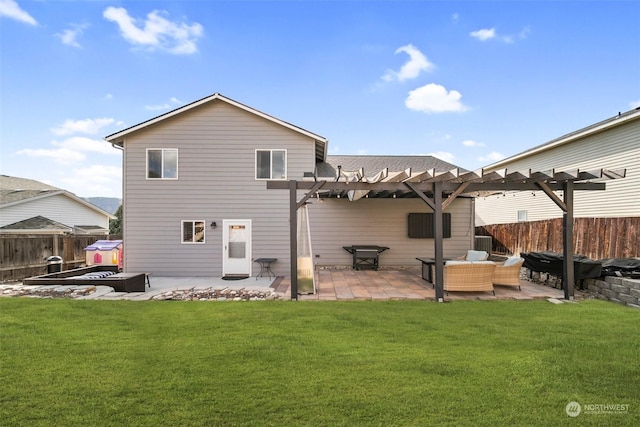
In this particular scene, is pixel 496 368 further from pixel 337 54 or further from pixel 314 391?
pixel 337 54

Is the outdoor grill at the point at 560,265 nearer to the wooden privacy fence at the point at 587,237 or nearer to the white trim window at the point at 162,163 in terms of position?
the wooden privacy fence at the point at 587,237

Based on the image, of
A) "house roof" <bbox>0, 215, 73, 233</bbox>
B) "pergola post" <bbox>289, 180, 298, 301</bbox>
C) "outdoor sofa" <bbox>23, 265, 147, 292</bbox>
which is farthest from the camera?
"house roof" <bbox>0, 215, 73, 233</bbox>

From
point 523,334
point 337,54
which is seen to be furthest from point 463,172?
point 337,54

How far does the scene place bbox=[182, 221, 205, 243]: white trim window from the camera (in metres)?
11.0

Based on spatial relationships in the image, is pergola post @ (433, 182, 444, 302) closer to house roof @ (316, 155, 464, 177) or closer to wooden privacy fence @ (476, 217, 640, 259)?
house roof @ (316, 155, 464, 177)

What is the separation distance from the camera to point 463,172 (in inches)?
270

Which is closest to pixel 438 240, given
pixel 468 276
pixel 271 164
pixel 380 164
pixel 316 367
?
pixel 468 276

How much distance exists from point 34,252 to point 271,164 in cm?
859

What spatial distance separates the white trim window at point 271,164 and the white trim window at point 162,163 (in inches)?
106

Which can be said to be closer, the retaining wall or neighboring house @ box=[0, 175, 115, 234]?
the retaining wall

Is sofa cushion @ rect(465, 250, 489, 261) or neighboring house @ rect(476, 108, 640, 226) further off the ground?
neighboring house @ rect(476, 108, 640, 226)

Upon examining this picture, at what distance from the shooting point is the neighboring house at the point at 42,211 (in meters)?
17.5

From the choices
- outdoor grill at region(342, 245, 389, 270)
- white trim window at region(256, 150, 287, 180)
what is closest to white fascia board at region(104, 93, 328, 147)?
white trim window at region(256, 150, 287, 180)

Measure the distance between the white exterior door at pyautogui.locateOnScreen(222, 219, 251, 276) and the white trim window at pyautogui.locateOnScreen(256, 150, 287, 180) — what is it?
1.61 meters
